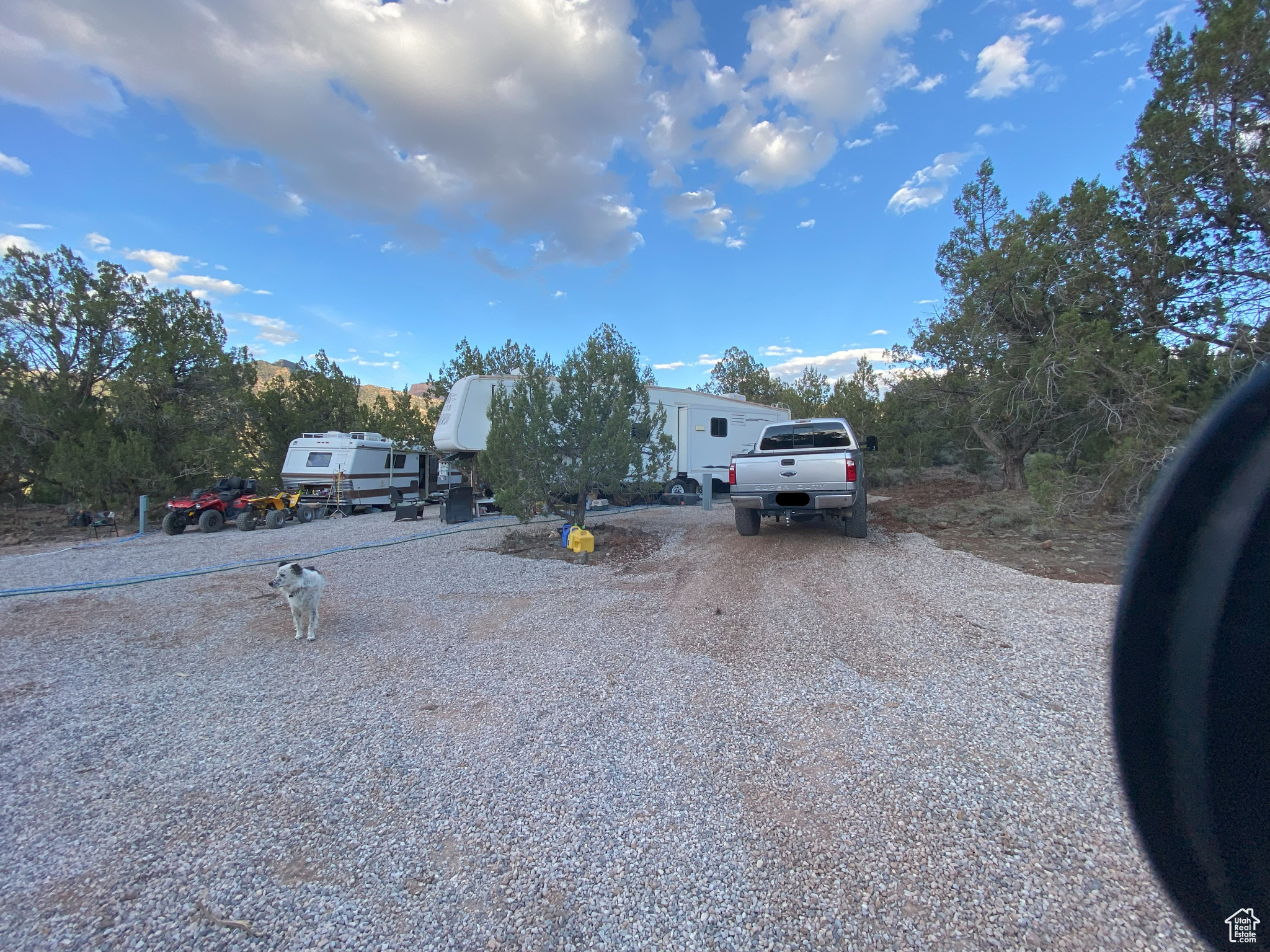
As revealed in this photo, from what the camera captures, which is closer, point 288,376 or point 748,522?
point 748,522

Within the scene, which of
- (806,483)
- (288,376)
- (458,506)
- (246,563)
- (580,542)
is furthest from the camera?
(288,376)

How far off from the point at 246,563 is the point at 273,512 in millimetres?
5152

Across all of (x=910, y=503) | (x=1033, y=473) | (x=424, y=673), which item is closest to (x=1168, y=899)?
(x=424, y=673)

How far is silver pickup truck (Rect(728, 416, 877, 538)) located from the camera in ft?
25.0

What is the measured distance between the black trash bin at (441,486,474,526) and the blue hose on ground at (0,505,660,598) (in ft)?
1.49

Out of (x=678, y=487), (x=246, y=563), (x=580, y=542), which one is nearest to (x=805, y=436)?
(x=580, y=542)

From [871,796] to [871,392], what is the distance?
63.1 ft

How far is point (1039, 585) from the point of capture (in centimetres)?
597

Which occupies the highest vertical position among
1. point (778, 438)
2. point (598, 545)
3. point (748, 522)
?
point (778, 438)

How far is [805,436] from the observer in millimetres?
9633

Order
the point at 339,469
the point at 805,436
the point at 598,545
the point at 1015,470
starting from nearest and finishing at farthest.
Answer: the point at 598,545 < the point at 805,436 < the point at 1015,470 < the point at 339,469

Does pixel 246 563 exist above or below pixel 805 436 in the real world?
below

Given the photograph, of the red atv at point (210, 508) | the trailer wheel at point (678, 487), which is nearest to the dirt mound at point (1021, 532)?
the trailer wheel at point (678, 487)

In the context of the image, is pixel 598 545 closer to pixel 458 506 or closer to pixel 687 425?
pixel 458 506
